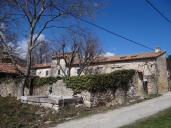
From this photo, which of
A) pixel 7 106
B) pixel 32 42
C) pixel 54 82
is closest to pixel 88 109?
pixel 7 106

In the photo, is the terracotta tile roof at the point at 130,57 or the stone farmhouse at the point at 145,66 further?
the terracotta tile roof at the point at 130,57

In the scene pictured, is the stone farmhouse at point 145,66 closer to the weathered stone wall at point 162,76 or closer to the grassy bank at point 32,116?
the weathered stone wall at point 162,76

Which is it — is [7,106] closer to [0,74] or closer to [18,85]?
[18,85]

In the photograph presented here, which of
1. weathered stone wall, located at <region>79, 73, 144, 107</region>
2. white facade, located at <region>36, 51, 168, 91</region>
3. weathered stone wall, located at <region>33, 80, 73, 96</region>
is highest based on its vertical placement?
white facade, located at <region>36, 51, 168, 91</region>

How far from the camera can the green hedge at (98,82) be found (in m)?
17.3

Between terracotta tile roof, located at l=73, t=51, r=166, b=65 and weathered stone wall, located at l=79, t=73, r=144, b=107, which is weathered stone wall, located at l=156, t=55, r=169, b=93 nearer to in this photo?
terracotta tile roof, located at l=73, t=51, r=166, b=65

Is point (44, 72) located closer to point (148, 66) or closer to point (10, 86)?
point (148, 66)

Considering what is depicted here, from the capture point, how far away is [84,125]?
36.2ft

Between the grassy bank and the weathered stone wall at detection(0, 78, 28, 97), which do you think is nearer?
the grassy bank

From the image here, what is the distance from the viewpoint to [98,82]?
17.7 metres

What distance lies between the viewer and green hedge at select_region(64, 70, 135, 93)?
17328mm

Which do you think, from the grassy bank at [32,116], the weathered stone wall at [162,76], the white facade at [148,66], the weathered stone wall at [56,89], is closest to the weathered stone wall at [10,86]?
the weathered stone wall at [56,89]

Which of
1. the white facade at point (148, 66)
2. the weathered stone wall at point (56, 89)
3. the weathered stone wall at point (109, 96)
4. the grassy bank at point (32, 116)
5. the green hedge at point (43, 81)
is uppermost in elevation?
the white facade at point (148, 66)

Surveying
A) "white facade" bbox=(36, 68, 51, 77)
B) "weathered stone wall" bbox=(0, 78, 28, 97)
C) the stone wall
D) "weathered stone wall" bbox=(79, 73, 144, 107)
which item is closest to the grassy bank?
"weathered stone wall" bbox=(79, 73, 144, 107)
